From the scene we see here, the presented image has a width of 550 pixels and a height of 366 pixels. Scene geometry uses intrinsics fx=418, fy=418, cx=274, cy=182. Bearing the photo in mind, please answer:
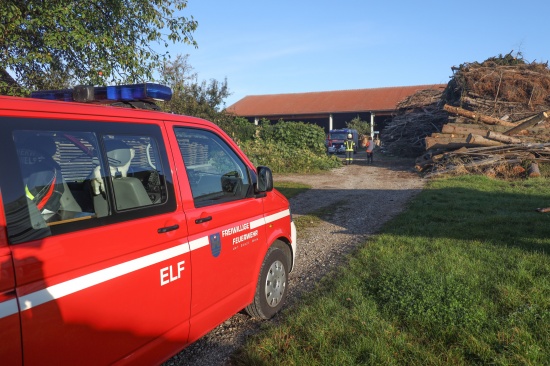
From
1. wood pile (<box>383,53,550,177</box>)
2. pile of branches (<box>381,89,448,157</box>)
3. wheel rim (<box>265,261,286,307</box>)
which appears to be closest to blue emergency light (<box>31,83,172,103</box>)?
wheel rim (<box>265,261,286,307</box>)

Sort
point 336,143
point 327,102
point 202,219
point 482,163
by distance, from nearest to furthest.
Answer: point 202,219
point 482,163
point 336,143
point 327,102

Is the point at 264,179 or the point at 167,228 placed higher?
the point at 264,179

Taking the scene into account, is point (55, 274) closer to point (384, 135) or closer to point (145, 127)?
point (145, 127)

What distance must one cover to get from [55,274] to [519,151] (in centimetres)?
1794

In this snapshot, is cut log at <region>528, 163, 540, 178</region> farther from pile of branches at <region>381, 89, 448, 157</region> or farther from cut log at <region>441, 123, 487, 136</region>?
pile of branches at <region>381, 89, 448, 157</region>

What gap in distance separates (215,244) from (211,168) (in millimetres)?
755

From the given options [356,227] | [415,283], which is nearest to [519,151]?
[356,227]

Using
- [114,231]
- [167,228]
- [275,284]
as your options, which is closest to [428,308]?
[275,284]

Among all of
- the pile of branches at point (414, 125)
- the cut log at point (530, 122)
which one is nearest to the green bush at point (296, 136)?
the pile of branches at point (414, 125)

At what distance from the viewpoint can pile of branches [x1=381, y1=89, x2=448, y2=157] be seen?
24.2 m

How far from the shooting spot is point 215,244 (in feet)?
11.2

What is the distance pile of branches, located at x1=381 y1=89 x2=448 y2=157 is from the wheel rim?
67.7 ft

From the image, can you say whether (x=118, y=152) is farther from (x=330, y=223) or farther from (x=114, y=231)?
(x=330, y=223)

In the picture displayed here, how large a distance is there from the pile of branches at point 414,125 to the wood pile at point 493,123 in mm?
129
